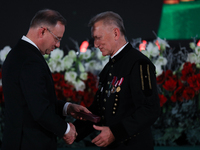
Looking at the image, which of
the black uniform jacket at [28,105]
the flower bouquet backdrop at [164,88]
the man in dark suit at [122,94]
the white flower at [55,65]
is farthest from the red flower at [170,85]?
the black uniform jacket at [28,105]

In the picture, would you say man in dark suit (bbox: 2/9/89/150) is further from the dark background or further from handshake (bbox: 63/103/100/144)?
the dark background

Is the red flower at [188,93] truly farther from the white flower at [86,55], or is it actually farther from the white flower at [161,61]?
the white flower at [86,55]

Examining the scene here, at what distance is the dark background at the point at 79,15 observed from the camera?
3852 millimetres

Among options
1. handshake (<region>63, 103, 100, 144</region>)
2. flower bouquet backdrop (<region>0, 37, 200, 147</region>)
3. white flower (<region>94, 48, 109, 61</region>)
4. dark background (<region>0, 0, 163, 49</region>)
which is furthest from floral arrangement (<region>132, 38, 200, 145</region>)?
dark background (<region>0, 0, 163, 49</region>)

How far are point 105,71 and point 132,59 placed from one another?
0.26 m

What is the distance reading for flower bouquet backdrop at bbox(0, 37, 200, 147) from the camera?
2.12m

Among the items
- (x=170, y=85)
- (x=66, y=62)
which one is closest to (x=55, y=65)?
(x=66, y=62)

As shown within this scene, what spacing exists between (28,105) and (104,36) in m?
0.59

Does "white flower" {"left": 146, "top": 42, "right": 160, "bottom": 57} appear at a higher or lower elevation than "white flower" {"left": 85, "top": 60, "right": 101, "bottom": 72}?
higher

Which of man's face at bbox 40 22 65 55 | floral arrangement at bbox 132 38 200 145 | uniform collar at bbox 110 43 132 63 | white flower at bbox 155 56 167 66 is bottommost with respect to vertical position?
floral arrangement at bbox 132 38 200 145

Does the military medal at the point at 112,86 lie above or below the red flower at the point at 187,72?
above

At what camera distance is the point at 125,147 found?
151cm

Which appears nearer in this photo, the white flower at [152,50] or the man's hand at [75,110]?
the man's hand at [75,110]

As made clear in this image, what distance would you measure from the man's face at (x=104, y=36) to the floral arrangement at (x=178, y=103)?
632mm
